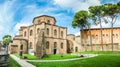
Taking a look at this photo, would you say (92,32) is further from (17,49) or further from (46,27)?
(17,49)

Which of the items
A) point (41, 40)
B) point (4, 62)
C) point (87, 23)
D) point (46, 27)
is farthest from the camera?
point (87, 23)

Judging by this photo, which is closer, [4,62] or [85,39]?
[4,62]

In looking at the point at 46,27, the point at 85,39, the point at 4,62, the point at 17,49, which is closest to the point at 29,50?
the point at 17,49

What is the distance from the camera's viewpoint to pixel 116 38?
72938mm

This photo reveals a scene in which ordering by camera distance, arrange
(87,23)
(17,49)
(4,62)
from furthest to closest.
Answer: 1. (87,23)
2. (17,49)
3. (4,62)

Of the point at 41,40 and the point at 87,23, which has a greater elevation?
the point at 87,23

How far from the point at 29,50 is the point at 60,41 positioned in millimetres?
11148

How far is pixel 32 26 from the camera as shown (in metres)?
68.6

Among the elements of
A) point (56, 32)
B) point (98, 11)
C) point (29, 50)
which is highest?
point (98, 11)

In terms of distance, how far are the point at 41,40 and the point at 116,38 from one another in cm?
3973

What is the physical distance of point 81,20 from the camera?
74625 millimetres

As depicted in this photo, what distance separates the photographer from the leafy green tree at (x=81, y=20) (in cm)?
7331

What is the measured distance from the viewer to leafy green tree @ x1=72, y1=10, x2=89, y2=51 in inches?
2886

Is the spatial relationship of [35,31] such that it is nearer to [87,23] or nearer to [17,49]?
[17,49]
